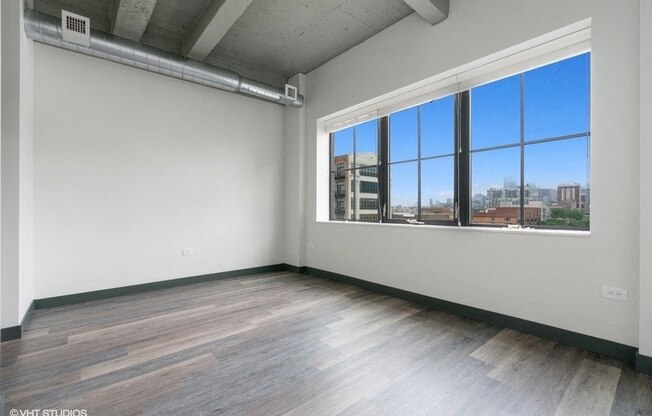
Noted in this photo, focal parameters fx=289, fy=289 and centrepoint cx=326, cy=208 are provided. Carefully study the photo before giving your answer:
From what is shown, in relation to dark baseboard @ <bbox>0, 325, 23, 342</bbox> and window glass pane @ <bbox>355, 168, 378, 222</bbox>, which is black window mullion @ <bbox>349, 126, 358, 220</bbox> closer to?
window glass pane @ <bbox>355, 168, 378, 222</bbox>

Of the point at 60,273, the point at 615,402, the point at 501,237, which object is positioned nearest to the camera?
the point at 615,402

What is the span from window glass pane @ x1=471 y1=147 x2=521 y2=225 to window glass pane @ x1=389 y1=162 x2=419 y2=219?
75cm

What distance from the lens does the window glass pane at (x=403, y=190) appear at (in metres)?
3.85

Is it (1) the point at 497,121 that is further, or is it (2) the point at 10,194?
(1) the point at 497,121

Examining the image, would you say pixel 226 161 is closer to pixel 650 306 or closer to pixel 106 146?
pixel 106 146

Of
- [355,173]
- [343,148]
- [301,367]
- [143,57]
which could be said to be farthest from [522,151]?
[143,57]

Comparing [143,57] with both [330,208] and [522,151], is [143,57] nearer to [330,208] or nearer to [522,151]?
[330,208]

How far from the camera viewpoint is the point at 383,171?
4270 mm

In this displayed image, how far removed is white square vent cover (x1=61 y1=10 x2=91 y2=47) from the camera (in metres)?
2.95

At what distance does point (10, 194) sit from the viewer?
2598mm

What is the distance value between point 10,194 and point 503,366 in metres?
4.37

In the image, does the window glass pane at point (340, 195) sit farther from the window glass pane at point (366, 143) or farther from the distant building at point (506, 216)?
the distant building at point (506, 216)

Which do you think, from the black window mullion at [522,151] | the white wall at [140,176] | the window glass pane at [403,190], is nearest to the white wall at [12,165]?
the white wall at [140,176]

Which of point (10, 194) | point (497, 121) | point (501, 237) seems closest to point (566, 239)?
point (501, 237)
